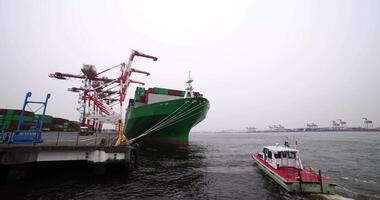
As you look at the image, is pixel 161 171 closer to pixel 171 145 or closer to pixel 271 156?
pixel 271 156

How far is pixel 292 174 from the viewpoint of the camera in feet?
45.1

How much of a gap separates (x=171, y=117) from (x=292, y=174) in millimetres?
22715

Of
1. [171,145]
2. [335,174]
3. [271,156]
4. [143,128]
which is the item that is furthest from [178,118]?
[335,174]

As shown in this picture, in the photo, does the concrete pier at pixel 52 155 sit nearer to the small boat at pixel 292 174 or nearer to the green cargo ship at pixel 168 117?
the small boat at pixel 292 174

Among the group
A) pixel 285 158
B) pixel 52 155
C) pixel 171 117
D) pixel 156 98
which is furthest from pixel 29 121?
pixel 285 158

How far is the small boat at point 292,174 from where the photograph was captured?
12.1 meters

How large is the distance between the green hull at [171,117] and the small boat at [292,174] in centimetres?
1638

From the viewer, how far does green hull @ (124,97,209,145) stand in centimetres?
3253

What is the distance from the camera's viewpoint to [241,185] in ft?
48.4

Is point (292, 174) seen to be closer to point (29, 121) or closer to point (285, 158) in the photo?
point (285, 158)

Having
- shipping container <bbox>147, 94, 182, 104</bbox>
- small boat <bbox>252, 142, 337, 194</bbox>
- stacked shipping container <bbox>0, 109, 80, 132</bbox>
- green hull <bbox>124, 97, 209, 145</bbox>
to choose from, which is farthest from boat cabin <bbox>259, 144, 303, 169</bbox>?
stacked shipping container <bbox>0, 109, 80, 132</bbox>

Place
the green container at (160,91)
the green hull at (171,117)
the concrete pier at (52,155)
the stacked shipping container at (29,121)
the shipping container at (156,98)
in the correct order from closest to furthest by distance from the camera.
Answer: the concrete pier at (52,155)
the green hull at (171,117)
the shipping container at (156,98)
the green container at (160,91)
the stacked shipping container at (29,121)

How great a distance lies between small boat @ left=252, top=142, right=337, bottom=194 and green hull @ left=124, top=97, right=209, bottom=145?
16377 mm

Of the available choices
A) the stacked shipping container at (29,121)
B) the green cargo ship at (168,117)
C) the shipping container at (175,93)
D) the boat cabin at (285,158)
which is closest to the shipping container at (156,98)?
the green cargo ship at (168,117)
